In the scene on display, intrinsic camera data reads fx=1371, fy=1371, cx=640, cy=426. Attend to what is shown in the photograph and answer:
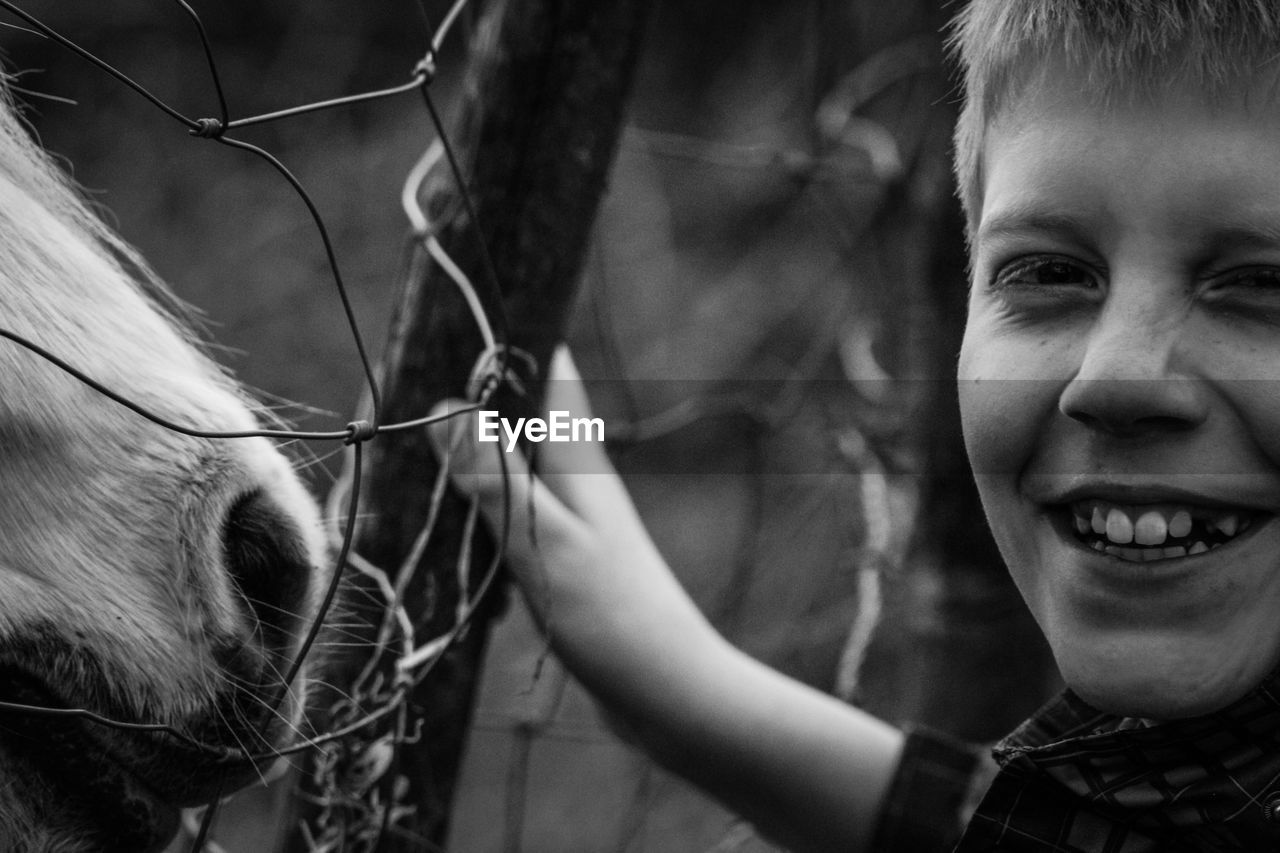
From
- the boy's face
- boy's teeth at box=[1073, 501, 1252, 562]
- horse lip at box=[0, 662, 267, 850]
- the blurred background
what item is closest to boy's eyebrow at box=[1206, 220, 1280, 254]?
the boy's face

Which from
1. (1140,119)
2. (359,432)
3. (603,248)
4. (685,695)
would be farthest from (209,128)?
(603,248)

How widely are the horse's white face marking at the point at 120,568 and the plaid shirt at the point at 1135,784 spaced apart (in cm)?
37

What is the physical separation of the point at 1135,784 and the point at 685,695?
35 centimetres

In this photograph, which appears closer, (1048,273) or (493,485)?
(1048,273)

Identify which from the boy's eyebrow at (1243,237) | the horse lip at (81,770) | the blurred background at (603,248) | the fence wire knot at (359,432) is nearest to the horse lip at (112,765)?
the horse lip at (81,770)

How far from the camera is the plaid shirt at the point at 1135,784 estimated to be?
0.62 metres

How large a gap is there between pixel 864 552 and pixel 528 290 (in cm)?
55

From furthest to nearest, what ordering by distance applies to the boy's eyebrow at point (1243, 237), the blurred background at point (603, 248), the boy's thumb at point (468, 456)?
1. the blurred background at point (603, 248)
2. the boy's thumb at point (468, 456)
3. the boy's eyebrow at point (1243, 237)

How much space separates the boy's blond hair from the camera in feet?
1.94

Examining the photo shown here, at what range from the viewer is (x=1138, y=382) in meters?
0.58

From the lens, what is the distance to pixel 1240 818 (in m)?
0.61

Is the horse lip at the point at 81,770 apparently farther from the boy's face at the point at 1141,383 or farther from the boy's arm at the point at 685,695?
the boy's face at the point at 1141,383

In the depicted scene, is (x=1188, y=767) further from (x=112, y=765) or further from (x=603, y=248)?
(x=603, y=248)

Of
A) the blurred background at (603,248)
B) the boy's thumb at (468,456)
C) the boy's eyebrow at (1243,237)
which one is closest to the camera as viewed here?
the boy's eyebrow at (1243,237)
